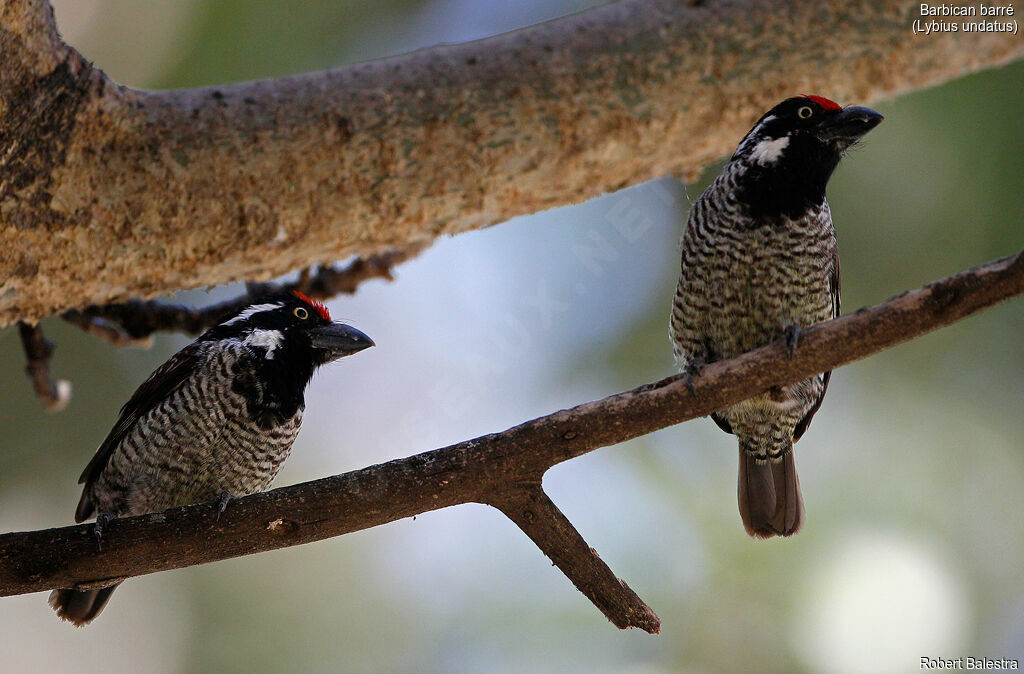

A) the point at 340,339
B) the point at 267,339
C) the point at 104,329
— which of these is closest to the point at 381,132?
the point at 340,339

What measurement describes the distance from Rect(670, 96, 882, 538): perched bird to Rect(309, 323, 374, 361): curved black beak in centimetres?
129

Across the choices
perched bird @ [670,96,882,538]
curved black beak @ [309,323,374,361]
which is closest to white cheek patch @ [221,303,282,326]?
curved black beak @ [309,323,374,361]

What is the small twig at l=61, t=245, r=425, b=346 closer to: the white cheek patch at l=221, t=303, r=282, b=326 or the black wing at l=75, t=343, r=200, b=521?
the white cheek patch at l=221, t=303, r=282, b=326

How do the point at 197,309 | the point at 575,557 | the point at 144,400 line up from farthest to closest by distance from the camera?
1. the point at 197,309
2. the point at 144,400
3. the point at 575,557

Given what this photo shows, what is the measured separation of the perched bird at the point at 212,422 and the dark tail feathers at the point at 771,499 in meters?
1.64

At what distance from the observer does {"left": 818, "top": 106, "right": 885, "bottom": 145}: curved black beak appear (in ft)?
10.8

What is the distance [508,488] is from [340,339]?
1.72 metres

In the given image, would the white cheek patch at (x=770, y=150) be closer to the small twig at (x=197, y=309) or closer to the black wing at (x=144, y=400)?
the small twig at (x=197, y=309)

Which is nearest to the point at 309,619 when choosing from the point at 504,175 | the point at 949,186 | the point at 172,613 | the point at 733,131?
the point at 172,613

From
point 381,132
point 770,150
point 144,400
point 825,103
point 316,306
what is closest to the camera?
point 381,132

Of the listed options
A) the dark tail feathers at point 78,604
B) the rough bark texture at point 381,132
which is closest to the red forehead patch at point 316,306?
the rough bark texture at point 381,132

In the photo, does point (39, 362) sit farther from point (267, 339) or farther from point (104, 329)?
point (267, 339)

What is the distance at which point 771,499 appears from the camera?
12.5 feet

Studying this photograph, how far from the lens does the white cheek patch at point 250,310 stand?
409 centimetres
